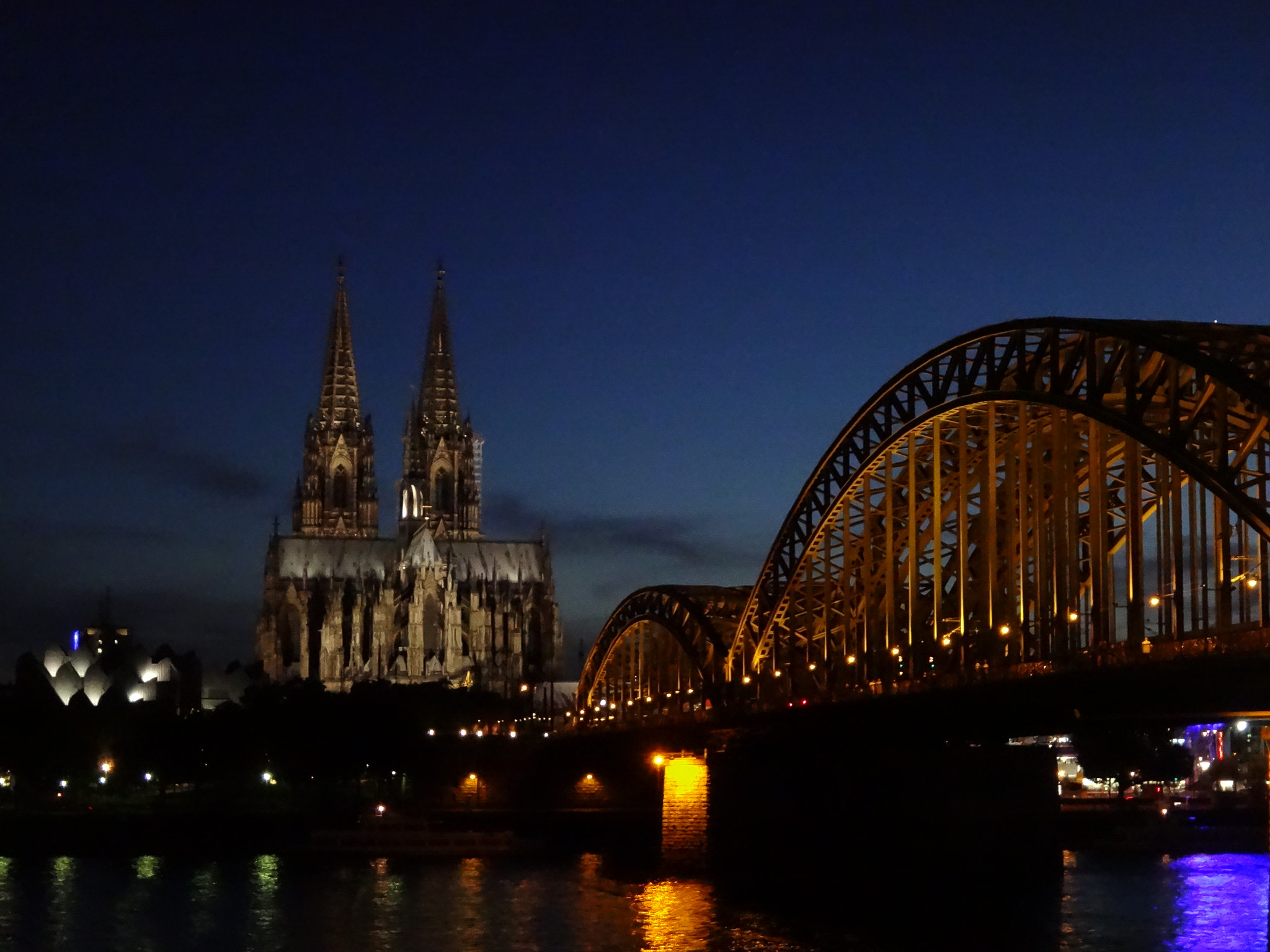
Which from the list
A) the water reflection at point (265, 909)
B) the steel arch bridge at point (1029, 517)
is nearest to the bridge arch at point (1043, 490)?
the steel arch bridge at point (1029, 517)

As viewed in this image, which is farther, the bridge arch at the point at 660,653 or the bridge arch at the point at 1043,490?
the bridge arch at the point at 660,653

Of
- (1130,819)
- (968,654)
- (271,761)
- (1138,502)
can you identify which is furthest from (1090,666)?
(271,761)

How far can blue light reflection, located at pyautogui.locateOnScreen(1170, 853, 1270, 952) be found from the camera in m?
59.4

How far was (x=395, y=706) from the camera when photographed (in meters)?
142

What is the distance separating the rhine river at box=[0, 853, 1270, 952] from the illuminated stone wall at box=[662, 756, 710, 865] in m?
2.15

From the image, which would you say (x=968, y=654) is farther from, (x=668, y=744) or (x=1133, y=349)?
(x=668, y=744)

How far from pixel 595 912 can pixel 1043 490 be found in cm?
2233

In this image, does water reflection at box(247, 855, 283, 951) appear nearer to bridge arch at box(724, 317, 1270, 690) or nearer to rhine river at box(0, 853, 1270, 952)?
rhine river at box(0, 853, 1270, 952)

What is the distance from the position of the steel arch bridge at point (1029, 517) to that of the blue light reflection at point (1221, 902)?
977cm

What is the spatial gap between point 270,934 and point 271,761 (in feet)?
228

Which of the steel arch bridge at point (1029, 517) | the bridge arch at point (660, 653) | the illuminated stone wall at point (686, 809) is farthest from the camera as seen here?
the bridge arch at point (660, 653)

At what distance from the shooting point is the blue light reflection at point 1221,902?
59406mm

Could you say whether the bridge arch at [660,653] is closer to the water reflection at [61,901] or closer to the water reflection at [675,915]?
the water reflection at [675,915]

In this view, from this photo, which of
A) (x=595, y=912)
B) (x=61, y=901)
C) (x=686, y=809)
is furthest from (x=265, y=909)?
(x=686, y=809)
